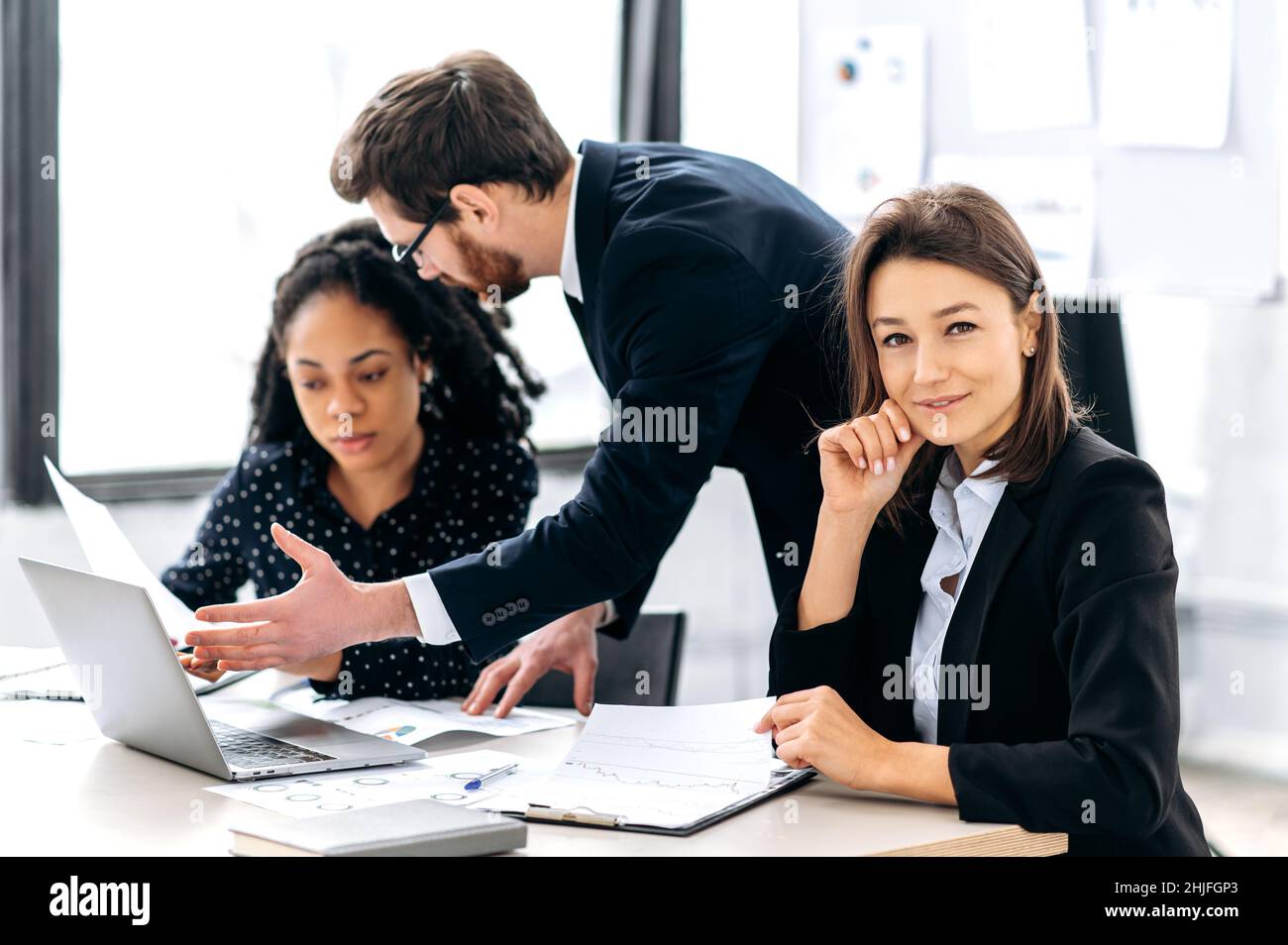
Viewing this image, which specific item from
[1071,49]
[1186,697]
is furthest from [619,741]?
[1186,697]

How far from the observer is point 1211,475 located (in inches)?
131

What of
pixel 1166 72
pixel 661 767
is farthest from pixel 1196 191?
pixel 661 767

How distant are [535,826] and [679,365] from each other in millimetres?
589

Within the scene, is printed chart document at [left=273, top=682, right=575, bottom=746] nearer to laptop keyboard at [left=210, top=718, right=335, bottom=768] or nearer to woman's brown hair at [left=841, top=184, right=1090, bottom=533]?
laptop keyboard at [left=210, top=718, right=335, bottom=768]

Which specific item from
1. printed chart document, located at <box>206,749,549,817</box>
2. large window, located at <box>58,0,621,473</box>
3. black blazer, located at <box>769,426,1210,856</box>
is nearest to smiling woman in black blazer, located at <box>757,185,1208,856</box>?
black blazer, located at <box>769,426,1210,856</box>

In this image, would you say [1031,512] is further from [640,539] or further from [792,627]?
[640,539]

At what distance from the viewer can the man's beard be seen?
5.74 feet

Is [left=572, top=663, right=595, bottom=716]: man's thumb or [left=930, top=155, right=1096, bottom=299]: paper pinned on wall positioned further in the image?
[left=930, top=155, right=1096, bottom=299]: paper pinned on wall

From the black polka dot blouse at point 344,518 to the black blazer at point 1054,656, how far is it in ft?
2.33

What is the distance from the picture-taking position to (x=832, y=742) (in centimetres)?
124

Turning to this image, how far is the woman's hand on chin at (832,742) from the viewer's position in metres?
1.22

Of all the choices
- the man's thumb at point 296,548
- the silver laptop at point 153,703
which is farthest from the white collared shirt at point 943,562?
the man's thumb at point 296,548

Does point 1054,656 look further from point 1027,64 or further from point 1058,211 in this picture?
point 1027,64

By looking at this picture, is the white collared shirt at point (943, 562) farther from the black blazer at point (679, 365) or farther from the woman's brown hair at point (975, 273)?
the black blazer at point (679, 365)
